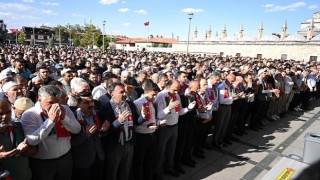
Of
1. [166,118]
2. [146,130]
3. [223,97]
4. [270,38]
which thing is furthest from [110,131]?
[270,38]

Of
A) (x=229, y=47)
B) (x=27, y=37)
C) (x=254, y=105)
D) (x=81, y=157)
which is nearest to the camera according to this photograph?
(x=81, y=157)

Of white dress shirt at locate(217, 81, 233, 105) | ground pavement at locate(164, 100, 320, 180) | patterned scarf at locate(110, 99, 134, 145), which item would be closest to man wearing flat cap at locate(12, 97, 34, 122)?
patterned scarf at locate(110, 99, 134, 145)

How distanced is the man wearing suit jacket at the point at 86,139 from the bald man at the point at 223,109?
3856 millimetres

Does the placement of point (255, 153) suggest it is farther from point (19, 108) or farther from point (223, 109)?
point (19, 108)

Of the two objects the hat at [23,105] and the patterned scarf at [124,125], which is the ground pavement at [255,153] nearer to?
the patterned scarf at [124,125]

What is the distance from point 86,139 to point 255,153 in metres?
4.87

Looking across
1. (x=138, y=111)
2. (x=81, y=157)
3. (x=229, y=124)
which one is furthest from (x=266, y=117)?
(x=81, y=157)

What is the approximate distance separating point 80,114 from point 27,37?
10519 cm

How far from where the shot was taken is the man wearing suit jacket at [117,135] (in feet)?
12.9

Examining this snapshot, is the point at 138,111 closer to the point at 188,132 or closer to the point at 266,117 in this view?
the point at 188,132

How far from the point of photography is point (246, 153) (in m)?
6.73

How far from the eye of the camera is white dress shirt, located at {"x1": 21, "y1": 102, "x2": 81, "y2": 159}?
2.99m

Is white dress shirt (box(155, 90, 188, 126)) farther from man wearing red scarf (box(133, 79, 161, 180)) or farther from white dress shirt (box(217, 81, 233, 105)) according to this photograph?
white dress shirt (box(217, 81, 233, 105))

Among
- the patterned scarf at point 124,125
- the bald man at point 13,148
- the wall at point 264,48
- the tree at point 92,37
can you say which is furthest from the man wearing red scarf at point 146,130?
the tree at point 92,37
